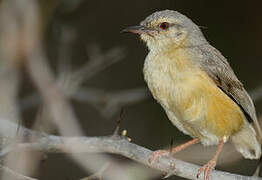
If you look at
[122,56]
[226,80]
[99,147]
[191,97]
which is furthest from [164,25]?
[122,56]

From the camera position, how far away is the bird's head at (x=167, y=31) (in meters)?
6.11

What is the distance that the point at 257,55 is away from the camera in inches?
384

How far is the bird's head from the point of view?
611cm

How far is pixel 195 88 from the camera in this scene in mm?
5469

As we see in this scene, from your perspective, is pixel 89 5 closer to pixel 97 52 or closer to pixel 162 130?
pixel 97 52

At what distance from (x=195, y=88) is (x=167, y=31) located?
102 cm

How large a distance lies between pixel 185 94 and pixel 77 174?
13.5 feet

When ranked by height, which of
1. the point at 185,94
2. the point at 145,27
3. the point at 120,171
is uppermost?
the point at 145,27

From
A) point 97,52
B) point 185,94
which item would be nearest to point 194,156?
point 185,94

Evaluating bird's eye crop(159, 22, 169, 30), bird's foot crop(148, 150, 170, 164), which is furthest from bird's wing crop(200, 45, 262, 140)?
bird's foot crop(148, 150, 170, 164)

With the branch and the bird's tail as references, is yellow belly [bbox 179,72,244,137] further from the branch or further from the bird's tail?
the branch

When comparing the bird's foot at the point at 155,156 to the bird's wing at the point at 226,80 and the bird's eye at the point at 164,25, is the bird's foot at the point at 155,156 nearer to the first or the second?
the bird's wing at the point at 226,80

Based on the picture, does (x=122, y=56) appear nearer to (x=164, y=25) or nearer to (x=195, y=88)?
(x=164, y=25)


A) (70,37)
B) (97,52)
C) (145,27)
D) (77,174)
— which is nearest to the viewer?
(145,27)
